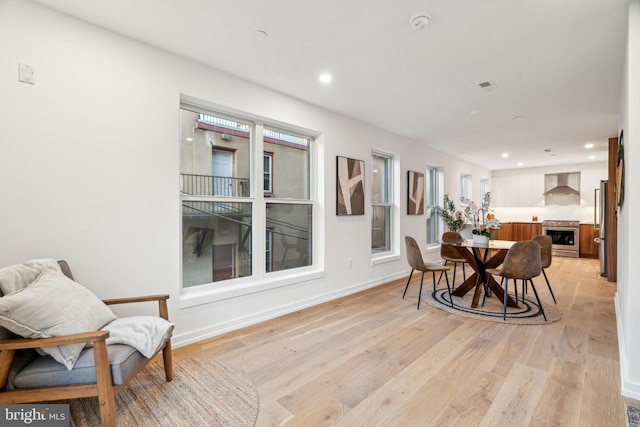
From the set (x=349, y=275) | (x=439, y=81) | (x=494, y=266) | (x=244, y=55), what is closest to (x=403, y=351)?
(x=349, y=275)

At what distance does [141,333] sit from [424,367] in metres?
1.97

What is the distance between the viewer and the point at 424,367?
2.31m

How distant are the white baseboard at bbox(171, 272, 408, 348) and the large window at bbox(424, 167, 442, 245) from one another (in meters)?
2.55

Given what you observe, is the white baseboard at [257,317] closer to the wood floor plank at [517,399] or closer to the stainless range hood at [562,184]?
the wood floor plank at [517,399]

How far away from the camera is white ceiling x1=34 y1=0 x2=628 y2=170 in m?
2.01

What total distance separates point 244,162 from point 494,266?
349cm

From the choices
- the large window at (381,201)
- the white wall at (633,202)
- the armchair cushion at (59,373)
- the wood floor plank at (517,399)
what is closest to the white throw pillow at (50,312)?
the armchair cushion at (59,373)

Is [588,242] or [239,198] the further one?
[588,242]

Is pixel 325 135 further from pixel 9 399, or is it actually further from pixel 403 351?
pixel 9 399

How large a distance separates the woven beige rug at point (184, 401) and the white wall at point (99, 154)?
0.56m

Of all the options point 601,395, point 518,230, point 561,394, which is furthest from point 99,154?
point 518,230

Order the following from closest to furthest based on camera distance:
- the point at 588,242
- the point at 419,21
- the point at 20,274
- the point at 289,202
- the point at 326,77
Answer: the point at 20,274 < the point at 419,21 < the point at 326,77 < the point at 289,202 < the point at 588,242

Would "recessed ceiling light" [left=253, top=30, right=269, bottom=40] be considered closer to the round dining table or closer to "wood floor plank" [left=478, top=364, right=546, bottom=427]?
"wood floor plank" [left=478, top=364, right=546, bottom=427]

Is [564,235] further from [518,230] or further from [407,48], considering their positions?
[407,48]
